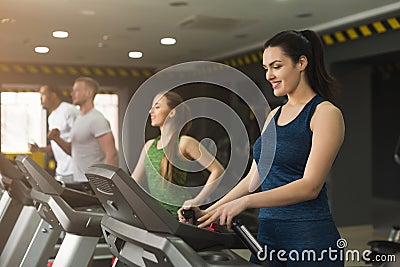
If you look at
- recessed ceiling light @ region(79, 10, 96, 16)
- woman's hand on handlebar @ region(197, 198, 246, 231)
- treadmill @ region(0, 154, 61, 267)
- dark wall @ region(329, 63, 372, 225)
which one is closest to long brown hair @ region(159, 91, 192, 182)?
treadmill @ region(0, 154, 61, 267)

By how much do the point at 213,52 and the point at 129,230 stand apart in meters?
6.66

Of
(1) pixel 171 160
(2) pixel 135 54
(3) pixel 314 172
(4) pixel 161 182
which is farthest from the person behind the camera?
(2) pixel 135 54

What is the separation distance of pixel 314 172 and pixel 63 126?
378cm

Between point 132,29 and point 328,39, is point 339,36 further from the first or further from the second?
point 132,29

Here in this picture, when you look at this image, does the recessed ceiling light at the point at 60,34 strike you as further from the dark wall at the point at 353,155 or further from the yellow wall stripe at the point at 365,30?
the yellow wall stripe at the point at 365,30

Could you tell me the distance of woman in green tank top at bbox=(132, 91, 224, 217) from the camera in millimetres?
2436

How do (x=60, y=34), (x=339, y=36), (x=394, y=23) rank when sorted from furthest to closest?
(x=60, y=34) → (x=339, y=36) → (x=394, y=23)

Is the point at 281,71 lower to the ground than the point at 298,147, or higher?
higher

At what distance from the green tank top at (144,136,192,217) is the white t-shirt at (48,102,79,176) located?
224 cm

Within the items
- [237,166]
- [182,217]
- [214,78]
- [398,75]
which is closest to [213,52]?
[214,78]

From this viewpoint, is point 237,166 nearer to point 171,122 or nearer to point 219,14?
point 219,14

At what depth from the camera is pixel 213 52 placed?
26.0 feet

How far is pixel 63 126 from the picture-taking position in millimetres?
4941

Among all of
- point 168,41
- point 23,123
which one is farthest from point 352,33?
point 23,123
